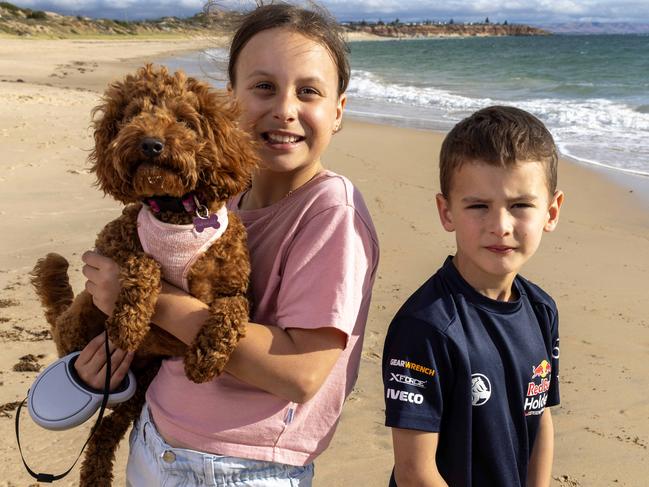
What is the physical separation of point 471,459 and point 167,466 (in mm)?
949

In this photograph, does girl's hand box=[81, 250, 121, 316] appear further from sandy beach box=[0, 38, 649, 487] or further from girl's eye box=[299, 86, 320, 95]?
sandy beach box=[0, 38, 649, 487]

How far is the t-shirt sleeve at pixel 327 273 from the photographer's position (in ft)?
6.44

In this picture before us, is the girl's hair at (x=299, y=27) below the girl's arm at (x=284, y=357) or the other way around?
the other way around

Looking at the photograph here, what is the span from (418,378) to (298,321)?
15.5 inches

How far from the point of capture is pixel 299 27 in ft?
7.66

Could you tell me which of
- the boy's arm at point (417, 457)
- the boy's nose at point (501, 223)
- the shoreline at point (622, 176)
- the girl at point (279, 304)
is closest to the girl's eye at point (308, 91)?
the girl at point (279, 304)

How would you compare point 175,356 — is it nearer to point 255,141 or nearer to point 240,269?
point 240,269

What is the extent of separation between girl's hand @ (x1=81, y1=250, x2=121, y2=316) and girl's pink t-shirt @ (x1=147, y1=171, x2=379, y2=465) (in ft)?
0.98

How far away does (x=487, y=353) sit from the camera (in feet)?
6.89

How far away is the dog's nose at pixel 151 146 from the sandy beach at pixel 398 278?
2050mm

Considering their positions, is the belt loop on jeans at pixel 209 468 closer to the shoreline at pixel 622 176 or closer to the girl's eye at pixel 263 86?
the girl's eye at pixel 263 86

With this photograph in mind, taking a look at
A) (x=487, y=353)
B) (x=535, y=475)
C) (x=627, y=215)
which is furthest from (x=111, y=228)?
(x=627, y=215)

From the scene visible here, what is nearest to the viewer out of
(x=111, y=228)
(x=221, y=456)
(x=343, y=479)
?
(x=221, y=456)

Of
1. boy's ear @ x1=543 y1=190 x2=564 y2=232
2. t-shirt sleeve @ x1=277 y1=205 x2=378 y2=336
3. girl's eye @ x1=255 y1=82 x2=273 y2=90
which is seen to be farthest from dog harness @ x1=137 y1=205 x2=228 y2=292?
boy's ear @ x1=543 y1=190 x2=564 y2=232
